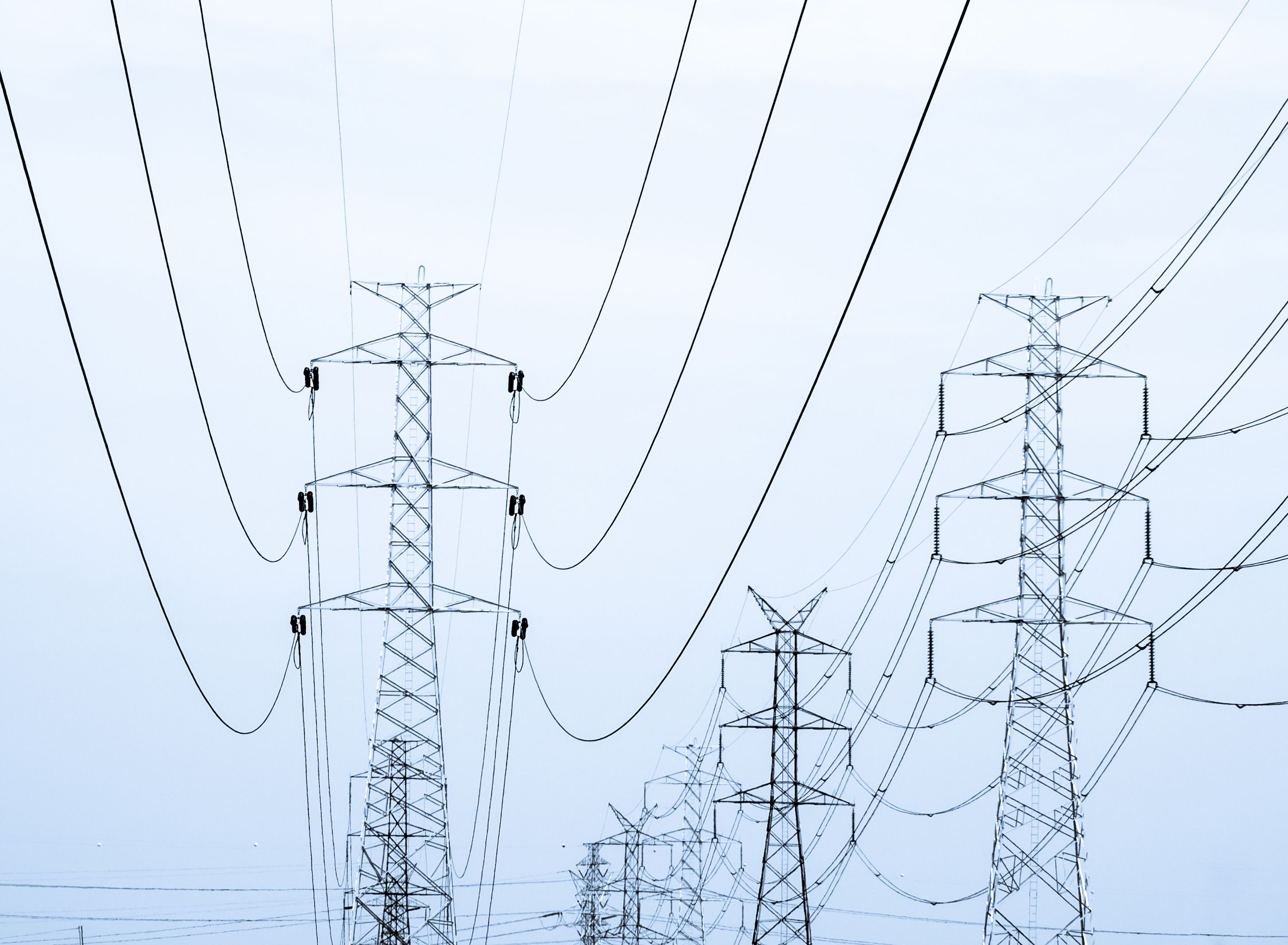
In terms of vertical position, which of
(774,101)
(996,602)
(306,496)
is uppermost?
(306,496)

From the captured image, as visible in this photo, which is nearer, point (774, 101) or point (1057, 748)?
point (774, 101)

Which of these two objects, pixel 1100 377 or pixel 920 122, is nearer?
pixel 920 122

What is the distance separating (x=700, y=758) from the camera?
4744cm

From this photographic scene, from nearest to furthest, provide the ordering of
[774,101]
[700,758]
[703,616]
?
1. [774,101]
2. [703,616]
3. [700,758]

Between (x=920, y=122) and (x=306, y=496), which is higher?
(x=306, y=496)

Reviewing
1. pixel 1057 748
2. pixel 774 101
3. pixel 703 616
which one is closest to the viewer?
pixel 774 101

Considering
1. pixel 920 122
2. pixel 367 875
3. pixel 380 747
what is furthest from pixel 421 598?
pixel 920 122

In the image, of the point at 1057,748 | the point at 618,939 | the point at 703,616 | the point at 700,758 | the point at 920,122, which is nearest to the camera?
the point at 920,122

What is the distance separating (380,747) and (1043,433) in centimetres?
1283

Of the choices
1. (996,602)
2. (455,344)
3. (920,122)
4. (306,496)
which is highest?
(455,344)

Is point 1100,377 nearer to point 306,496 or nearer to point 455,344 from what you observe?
point 455,344

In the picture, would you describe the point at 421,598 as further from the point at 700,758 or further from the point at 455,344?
the point at 700,758

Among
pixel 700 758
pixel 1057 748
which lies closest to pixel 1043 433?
pixel 1057 748

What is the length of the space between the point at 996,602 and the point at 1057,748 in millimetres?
2657
